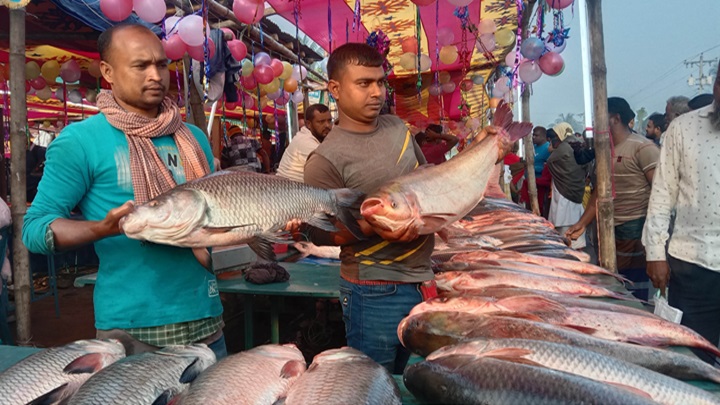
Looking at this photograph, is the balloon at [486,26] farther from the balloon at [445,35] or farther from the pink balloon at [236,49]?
the pink balloon at [236,49]

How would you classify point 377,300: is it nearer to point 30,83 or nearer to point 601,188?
point 601,188

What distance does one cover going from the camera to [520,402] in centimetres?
128

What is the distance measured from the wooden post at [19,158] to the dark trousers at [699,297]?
210 inches

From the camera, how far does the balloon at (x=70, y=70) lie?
27.6ft

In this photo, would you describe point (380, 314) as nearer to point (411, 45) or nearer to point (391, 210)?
point (391, 210)

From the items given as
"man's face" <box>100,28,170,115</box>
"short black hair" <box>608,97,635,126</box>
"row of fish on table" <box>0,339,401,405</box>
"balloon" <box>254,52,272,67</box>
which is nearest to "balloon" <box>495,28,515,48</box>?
"short black hair" <box>608,97,635,126</box>

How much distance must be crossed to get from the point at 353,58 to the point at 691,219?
255cm

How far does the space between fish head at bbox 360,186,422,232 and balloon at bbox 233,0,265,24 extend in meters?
4.51

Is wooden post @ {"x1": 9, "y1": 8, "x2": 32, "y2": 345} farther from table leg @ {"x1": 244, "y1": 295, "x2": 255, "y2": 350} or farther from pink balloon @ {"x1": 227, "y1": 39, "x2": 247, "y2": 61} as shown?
pink balloon @ {"x1": 227, "y1": 39, "x2": 247, "y2": 61}

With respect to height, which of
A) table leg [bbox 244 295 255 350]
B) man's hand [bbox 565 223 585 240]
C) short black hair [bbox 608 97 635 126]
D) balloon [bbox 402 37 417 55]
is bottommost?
table leg [bbox 244 295 255 350]

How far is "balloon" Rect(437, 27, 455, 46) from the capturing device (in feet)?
29.7

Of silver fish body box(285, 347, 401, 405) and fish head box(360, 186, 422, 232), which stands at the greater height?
fish head box(360, 186, 422, 232)

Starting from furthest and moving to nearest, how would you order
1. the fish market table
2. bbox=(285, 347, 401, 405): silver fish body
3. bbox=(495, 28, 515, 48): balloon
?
bbox=(495, 28, 515, 48): balloon < the fish market table < bbox=(285, 347, 401, 405): silver fish body

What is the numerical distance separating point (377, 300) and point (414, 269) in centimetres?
24
